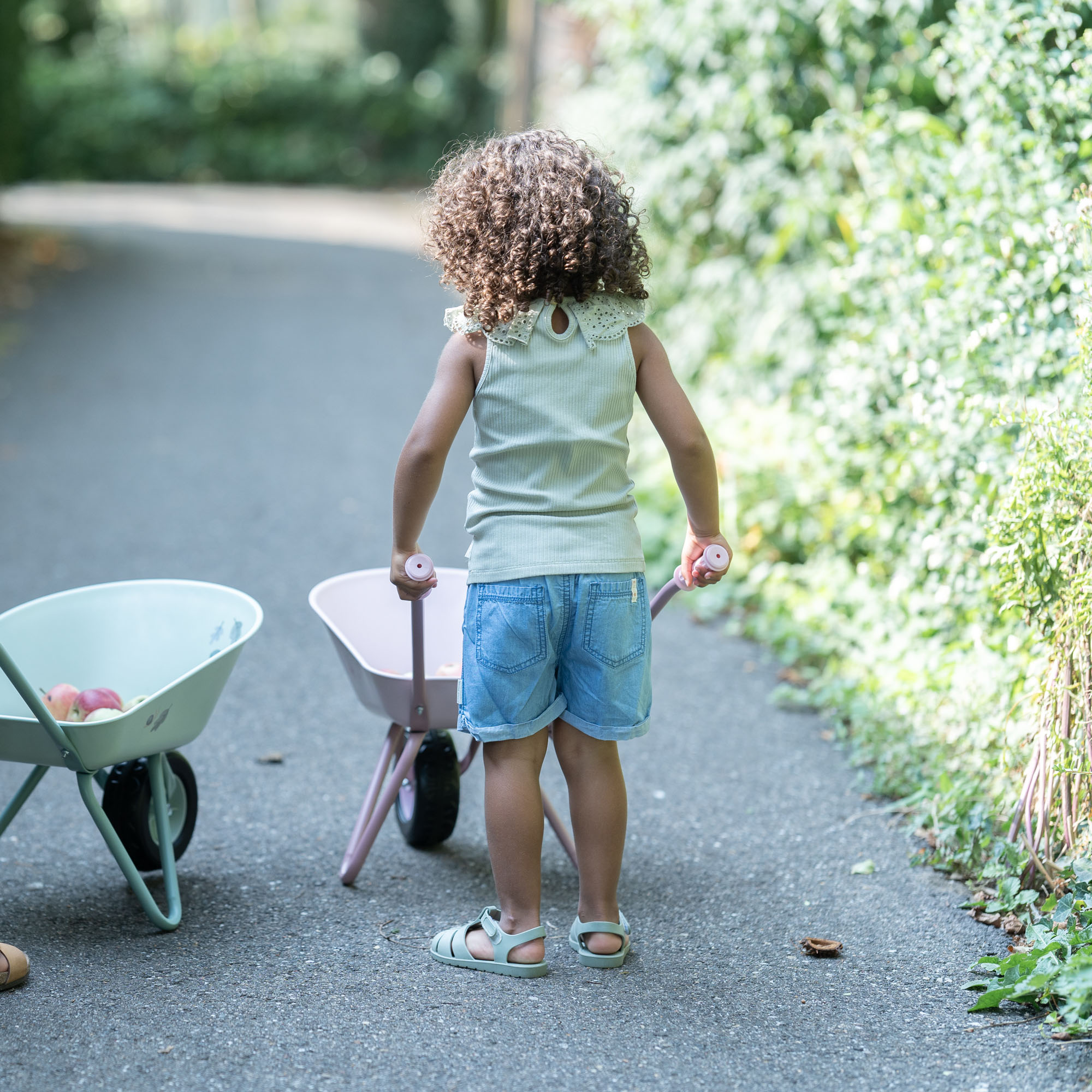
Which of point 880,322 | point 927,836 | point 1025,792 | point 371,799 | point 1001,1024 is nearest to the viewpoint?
point 1001,1024

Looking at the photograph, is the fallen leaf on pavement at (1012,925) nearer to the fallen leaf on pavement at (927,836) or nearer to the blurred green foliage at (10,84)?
the fallen leaf on pavement at (927,836)

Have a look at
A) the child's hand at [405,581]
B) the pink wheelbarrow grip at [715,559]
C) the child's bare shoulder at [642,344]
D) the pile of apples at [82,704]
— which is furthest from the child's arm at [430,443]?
the pile of apples at [82,704]

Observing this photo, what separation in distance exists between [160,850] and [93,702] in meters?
0.38

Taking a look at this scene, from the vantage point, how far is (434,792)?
3320 mm

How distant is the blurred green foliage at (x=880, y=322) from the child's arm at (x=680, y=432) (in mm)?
876

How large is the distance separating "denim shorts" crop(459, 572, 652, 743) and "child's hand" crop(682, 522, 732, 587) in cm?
13

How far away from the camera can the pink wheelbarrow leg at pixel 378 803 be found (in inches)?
123

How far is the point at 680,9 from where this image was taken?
20.7 feet

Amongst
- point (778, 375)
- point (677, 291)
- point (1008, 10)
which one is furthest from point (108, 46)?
point (1008, 10)

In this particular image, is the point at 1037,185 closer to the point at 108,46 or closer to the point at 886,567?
the point at 886,567

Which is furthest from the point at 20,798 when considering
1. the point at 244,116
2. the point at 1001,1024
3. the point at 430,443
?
the point at 244,116

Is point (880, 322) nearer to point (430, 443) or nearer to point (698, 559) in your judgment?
point (698, 559)

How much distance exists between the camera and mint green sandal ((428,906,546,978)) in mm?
2781

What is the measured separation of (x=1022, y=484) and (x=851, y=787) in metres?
1.17
